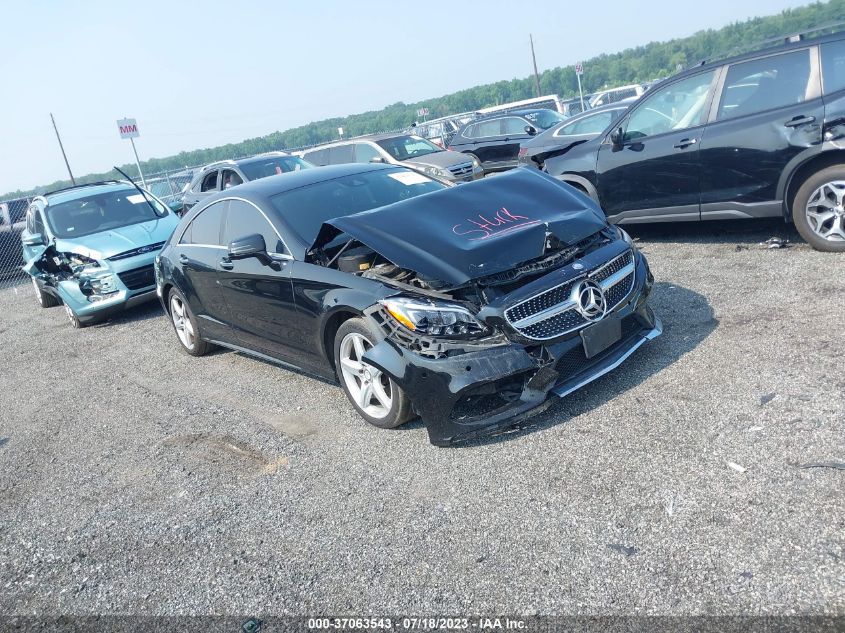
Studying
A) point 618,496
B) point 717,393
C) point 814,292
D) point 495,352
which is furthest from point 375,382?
point 814,292

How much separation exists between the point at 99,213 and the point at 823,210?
9.31m

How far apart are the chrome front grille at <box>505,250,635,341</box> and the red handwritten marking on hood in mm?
537

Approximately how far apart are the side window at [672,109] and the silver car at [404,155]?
6796 millimetres

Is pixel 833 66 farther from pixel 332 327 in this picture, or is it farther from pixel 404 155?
pixel 404 155

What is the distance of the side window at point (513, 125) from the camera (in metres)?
16.8

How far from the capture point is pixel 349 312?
177 inches

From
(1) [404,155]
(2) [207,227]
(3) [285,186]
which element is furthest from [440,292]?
(1) [404,155]

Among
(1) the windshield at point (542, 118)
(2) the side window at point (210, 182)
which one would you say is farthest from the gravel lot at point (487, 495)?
(1) the windshield at point (542, 118)

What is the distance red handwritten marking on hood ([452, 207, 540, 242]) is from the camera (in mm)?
4422

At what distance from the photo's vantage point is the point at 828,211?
6156 millimetres

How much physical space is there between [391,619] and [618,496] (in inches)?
47.4

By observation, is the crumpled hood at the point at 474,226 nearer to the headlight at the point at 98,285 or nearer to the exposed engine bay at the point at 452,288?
the exposed engine bay at the point at 452,288

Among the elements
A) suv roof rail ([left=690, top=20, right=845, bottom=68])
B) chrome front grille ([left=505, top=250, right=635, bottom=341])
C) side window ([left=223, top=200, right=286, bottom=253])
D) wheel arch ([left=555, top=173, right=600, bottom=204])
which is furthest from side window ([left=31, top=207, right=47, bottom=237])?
suv roof rail ([left=690, top=20, right=845, bottom=68])

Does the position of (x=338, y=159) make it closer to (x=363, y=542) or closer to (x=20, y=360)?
(x=20, y=360)
